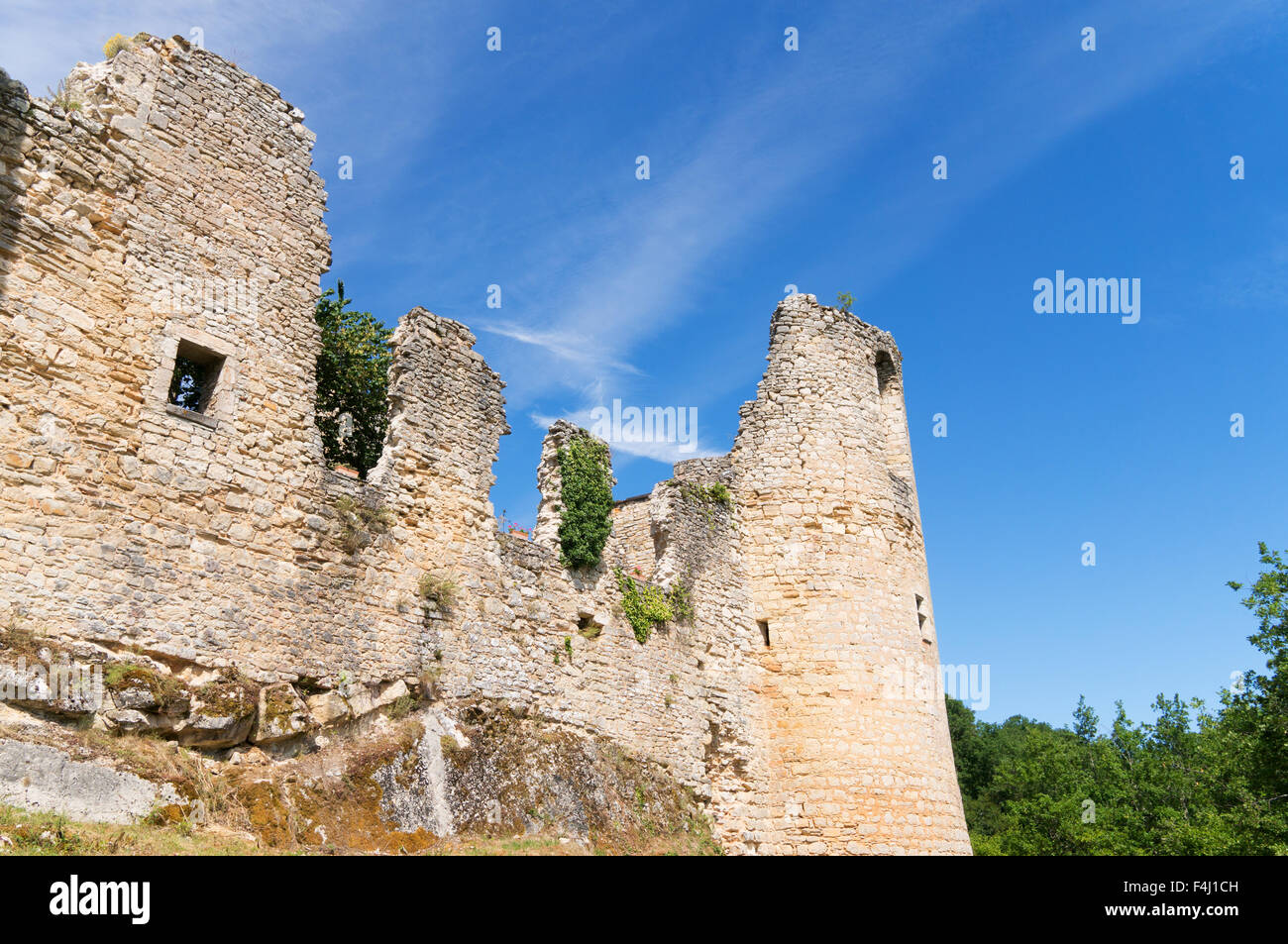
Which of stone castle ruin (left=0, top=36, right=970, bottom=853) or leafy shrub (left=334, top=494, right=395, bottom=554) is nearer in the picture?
stone castle ruin (left=0, top=36, right=970, bottom=853)

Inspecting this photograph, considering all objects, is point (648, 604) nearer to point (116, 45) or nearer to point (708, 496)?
point (708, 496)

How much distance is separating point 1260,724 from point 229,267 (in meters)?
25.1

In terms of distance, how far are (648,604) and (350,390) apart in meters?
7.02

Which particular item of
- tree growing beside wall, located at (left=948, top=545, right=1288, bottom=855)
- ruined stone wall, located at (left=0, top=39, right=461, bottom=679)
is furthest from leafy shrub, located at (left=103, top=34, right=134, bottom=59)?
tree growing beside wall, located at (left=948, top=545, right=1288, bottom=855)

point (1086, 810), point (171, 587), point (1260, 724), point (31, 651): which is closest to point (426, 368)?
point (171, 587)

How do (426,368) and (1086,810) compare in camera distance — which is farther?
(1086,810)

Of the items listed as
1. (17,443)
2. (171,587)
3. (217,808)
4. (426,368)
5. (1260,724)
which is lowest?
(1260,724)

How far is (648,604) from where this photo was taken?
15.2 metres

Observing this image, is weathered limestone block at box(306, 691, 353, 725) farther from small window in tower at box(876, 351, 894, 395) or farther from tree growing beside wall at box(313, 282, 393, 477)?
small window in tower at box(876, 351, 894, 395)

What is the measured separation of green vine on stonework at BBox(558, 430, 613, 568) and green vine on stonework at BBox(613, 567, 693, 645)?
0.80m

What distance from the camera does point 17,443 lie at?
27.8 ft

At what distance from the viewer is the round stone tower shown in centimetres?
1514

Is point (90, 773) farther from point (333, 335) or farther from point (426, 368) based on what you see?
point (333, 335)

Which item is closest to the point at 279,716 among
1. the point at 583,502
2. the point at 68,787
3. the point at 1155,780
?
the point at 68,787
